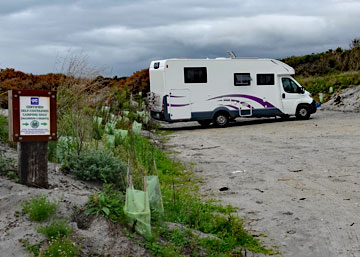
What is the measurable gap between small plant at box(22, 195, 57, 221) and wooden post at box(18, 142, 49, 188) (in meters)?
0.77

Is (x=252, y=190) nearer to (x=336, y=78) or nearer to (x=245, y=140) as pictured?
(x=245, y=140)

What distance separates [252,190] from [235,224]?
92.5 inches

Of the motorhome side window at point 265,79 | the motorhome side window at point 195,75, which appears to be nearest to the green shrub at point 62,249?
the motorhome side window at point 195,75

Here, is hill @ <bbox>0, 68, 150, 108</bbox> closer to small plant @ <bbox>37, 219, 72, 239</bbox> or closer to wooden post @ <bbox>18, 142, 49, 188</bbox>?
wooden post @ <bbox>18, 142, 49, 188</bbox>

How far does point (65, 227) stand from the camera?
446 centimetres

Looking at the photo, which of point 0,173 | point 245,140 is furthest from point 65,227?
point 245,140

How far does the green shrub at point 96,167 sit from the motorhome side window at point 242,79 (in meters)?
15.2

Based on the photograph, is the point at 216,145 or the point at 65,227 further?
the point at 216,145

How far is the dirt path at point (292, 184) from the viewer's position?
5445 millimetres

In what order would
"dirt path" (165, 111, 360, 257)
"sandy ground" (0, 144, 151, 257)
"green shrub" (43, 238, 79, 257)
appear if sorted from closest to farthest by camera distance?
"green shrub" (43, 238, 79, 257) < "sandy ground" (0, 144, 151, 257) < "dirt path" (165, 111, 360, 257)

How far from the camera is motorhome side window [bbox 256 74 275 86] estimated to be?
21.9 metres

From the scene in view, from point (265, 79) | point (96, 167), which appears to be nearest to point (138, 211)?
point (96, 167)

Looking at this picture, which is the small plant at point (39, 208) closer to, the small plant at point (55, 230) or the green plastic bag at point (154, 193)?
the small plant at point (55, 230)

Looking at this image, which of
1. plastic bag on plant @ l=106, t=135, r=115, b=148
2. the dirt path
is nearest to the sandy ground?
the dirt path
